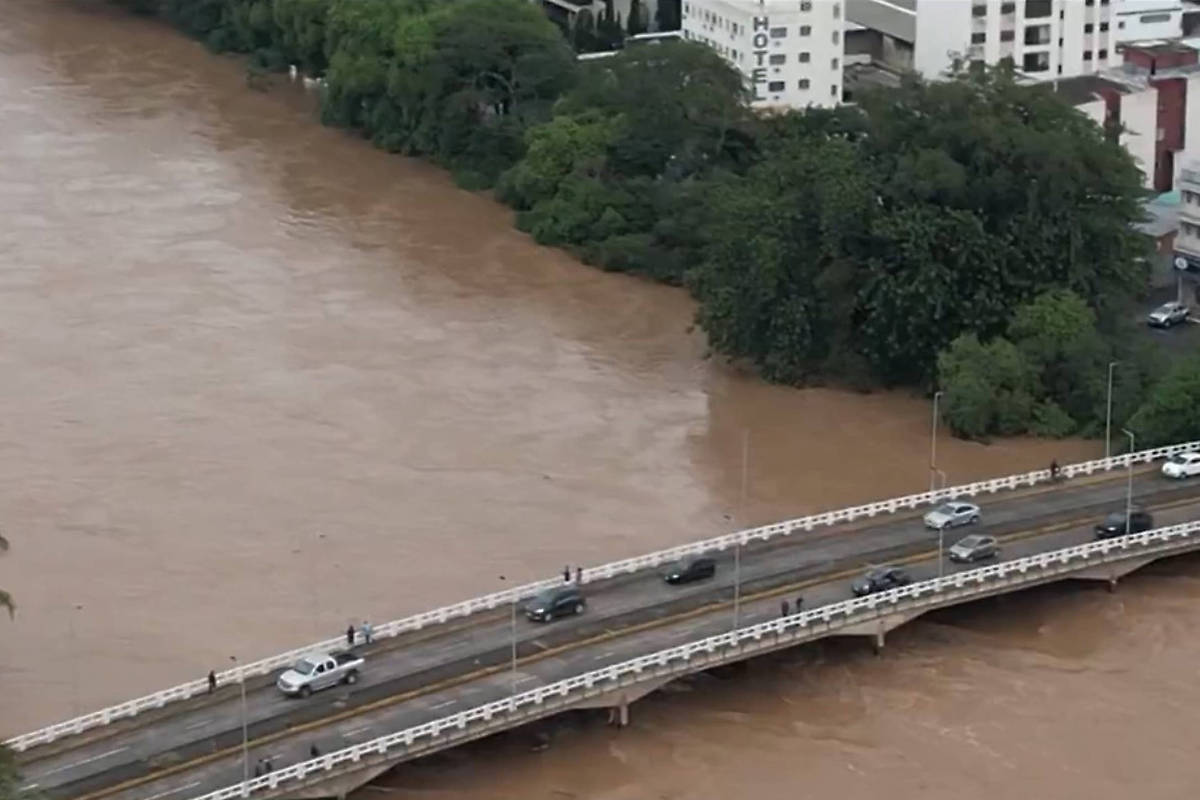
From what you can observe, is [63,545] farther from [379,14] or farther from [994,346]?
[379,14]

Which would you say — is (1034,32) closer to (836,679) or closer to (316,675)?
(836,679)

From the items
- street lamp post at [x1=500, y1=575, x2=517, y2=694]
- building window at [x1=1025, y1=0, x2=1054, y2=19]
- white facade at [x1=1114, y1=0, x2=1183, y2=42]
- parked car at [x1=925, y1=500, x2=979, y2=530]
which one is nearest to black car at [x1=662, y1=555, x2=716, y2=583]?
street lamp post at [x1=500, y1=575, x2=517, y2=694]

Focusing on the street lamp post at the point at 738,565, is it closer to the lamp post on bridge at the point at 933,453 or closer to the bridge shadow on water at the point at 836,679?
the bridge shadow on water at the point at 836,679

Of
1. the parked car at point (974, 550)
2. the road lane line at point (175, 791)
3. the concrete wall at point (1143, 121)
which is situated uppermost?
the concrete wall at point (1143, 121)

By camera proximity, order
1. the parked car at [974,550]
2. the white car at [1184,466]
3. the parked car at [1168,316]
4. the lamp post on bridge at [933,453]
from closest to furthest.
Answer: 1. the parked car at [974,550]
2. the white car at [1184,466]
3. the lamp post on bridge at [933,453]
4. the parked car at [1168,316]

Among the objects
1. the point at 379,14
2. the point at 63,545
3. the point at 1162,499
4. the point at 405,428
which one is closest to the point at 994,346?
the point at 1162,499

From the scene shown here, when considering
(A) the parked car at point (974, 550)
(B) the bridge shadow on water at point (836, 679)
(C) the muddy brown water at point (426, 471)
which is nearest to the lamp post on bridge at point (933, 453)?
(C) the muddy brown water at point (426, 471)

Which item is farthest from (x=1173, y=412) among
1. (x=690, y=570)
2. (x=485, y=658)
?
(x=485, y=658)
